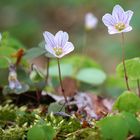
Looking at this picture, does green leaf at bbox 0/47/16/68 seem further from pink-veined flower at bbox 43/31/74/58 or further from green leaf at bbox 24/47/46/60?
pink-veined flower at bbox 43/31/74/58

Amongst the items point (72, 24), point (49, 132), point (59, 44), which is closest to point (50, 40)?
point (59, 44)

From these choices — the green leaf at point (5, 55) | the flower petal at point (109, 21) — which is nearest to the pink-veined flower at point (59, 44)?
the flower petal at point (109, 21)

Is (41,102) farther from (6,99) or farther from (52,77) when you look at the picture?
(52,77)

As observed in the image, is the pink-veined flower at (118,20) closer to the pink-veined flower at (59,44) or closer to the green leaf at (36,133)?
the pink-veined flower at (59,44)

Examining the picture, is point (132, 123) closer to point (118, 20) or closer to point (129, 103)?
point (129, 103)

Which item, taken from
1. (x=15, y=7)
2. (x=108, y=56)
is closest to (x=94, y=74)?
(x=108, y=56)

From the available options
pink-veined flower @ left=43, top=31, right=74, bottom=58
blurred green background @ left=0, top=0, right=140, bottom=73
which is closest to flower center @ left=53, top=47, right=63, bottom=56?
pink-veined flower @ left=43, top=31, right=74, bottom=58
